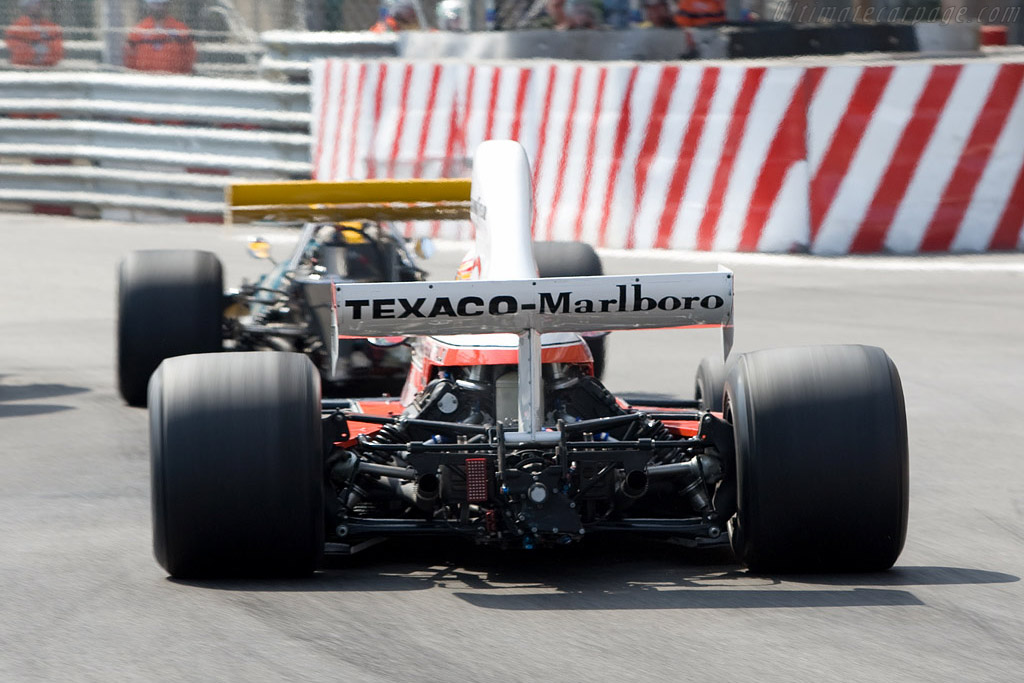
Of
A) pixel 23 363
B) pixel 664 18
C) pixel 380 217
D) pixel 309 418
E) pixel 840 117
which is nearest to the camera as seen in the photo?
pixel 309 418

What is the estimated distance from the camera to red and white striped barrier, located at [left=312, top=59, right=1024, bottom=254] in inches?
530

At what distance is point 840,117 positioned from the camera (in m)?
13.4

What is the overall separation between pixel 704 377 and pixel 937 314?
439 cm

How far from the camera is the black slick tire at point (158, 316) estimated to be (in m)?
8.91

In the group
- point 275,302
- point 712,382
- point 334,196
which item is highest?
point 334,196

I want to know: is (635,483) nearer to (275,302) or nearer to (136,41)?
(275,302)

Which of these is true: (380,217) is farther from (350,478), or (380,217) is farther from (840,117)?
(840,117)

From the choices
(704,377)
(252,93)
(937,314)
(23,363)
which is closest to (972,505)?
(704,377)

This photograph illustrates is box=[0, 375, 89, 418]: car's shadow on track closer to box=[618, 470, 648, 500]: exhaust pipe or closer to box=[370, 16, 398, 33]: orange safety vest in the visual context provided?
box=[618, 470, 648, 500]: exhaust pipe

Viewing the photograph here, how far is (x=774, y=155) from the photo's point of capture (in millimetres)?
13570

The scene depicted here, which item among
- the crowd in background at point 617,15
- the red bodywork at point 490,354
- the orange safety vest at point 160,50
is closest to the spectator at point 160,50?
the orange safety vest at point 160,50

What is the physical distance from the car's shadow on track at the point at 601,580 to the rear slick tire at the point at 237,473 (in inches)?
5.5

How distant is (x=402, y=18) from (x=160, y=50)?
294 cm

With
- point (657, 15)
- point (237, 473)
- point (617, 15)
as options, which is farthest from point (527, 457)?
point (617, 15)
